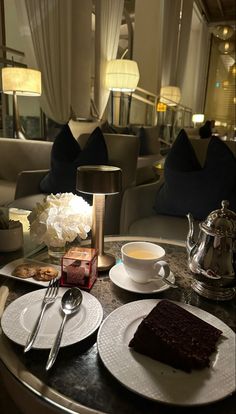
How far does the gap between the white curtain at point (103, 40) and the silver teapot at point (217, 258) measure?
3.39 metres

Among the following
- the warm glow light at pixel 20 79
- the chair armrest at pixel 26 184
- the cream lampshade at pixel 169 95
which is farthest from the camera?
the cream lampshade at pixel 169 95

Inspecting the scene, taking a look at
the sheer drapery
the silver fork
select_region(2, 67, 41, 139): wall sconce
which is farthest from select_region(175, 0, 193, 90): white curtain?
the silver fork

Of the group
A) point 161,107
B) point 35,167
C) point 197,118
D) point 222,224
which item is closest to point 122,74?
point 35,167

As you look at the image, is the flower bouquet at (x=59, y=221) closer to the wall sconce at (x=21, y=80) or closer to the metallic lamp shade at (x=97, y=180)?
the metallic lamp shade at (x=97, y=180)

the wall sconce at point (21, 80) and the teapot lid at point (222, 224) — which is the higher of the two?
the wall sconce at point (21, 80)

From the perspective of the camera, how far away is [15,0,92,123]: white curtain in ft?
10.1

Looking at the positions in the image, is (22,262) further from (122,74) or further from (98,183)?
(122,74)

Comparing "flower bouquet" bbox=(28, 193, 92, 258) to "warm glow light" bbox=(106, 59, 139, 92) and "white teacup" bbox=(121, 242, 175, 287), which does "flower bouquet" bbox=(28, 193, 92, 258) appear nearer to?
"white teacup" bbox=(121, 242, 175, 287)

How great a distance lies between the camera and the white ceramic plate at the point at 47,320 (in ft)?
1.85

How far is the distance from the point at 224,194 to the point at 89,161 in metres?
0.81

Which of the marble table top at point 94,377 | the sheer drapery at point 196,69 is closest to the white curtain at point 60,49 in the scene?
the marble table top at point 94,377

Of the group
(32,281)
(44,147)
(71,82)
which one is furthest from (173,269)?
(71,82)

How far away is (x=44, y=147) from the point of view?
8.65 feet

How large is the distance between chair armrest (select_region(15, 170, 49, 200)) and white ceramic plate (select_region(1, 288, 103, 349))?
1571 millimetres
